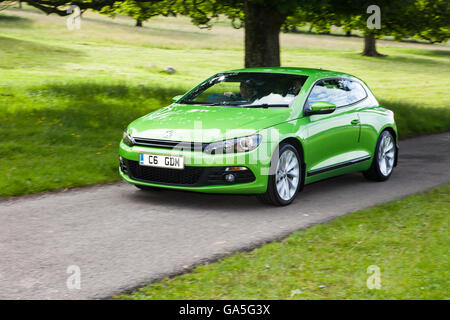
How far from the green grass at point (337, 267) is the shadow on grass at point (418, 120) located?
922 centimetres

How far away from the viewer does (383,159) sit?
33.1ft

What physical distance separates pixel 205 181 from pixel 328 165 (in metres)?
1.96

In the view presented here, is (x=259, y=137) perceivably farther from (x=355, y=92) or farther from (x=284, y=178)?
(x=355, y=92)

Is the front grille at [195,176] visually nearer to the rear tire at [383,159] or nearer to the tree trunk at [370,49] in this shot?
the rear tire at [383,159]

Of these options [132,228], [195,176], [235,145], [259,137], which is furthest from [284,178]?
[132,228]

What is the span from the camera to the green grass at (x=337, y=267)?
498cm

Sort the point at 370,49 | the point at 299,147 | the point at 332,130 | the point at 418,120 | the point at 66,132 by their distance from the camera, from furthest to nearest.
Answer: the point at 370,49 < the point at 418,120 < the point at 66,132 < the point at 332,130 < the point at 299,147

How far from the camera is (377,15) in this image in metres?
15.0

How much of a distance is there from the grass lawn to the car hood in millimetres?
1793

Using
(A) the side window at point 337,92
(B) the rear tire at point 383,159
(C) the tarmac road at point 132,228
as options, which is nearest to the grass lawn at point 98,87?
(C) the tarmac road at point 132,228

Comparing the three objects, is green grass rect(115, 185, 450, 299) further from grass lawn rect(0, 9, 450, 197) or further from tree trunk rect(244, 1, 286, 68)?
tree trunk rect(244, 1, 286, 68)

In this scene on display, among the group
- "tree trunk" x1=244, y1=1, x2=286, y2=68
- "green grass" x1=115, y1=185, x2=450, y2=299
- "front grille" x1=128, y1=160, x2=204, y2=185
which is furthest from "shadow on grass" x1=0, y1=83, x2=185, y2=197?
"green grass" x1=115, y1=185, x2=450, y2=299

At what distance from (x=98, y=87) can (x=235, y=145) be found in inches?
461
